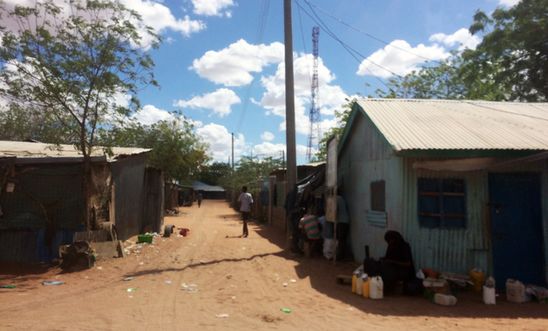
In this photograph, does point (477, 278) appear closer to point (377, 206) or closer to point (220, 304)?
point (377, 206)

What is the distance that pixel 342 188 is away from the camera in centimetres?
1209

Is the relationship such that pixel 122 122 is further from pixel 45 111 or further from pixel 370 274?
pixel 370 274

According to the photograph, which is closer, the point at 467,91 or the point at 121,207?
the point at 121,207

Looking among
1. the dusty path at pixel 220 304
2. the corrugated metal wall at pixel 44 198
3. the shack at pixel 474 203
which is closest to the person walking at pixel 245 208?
the dusty path at pixel 220 304

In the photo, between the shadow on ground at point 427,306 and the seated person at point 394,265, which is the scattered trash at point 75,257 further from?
the seated person at point 394,265

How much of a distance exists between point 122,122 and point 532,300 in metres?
9.29

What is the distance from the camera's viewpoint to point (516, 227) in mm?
8234

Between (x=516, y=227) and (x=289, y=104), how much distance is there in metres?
7.44

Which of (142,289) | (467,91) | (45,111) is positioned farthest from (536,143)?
(467,91)

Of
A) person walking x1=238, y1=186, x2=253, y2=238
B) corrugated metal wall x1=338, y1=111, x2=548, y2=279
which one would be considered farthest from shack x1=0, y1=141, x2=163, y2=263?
corrugated metal wall x1=338, y1=111, x2=548, y2=279

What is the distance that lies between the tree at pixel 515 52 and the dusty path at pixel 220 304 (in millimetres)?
14918

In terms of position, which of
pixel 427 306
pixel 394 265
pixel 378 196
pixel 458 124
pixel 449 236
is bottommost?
pixel 427 306

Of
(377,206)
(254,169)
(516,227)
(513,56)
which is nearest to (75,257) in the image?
(377,206)

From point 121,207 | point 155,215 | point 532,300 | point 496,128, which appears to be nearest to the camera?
point 532,300
